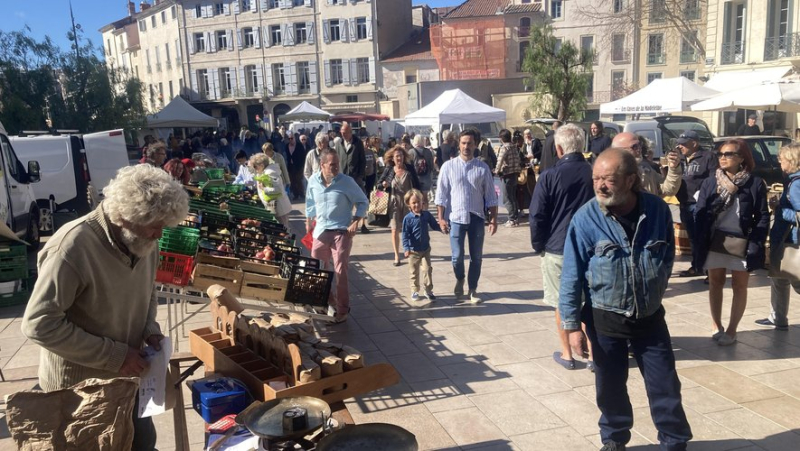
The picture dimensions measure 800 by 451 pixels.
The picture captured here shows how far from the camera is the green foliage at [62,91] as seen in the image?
20.1 meters

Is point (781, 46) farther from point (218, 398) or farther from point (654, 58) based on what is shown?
point (218, 398)

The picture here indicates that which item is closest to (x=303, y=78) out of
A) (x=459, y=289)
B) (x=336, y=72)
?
(x=336, y=72)

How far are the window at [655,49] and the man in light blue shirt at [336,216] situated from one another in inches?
1526

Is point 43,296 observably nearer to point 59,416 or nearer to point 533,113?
point 59,416

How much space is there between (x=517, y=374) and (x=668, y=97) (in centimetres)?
1147

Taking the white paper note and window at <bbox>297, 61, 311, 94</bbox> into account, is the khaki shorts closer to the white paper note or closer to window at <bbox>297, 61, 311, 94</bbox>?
the white paper note

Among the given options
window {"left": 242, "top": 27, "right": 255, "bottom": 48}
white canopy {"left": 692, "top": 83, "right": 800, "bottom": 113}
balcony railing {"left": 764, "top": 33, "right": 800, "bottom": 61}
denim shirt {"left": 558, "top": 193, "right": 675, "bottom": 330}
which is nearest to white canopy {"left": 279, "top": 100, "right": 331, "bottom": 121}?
white canopy {"left": 692, "top": 83, "right": 800, "bottom": 113}

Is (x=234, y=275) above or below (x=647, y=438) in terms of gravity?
above

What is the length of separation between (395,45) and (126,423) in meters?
47.8

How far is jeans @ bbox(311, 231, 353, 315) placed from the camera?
629cm

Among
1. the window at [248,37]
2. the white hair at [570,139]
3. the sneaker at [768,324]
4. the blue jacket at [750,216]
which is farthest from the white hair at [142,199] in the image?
the window at [248,37]

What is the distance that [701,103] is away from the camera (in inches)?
538

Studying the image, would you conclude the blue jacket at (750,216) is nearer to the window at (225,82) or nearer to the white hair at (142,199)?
the white hair at (142,199)

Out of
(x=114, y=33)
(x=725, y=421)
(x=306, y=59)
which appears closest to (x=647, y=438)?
(x=725, y=421)
